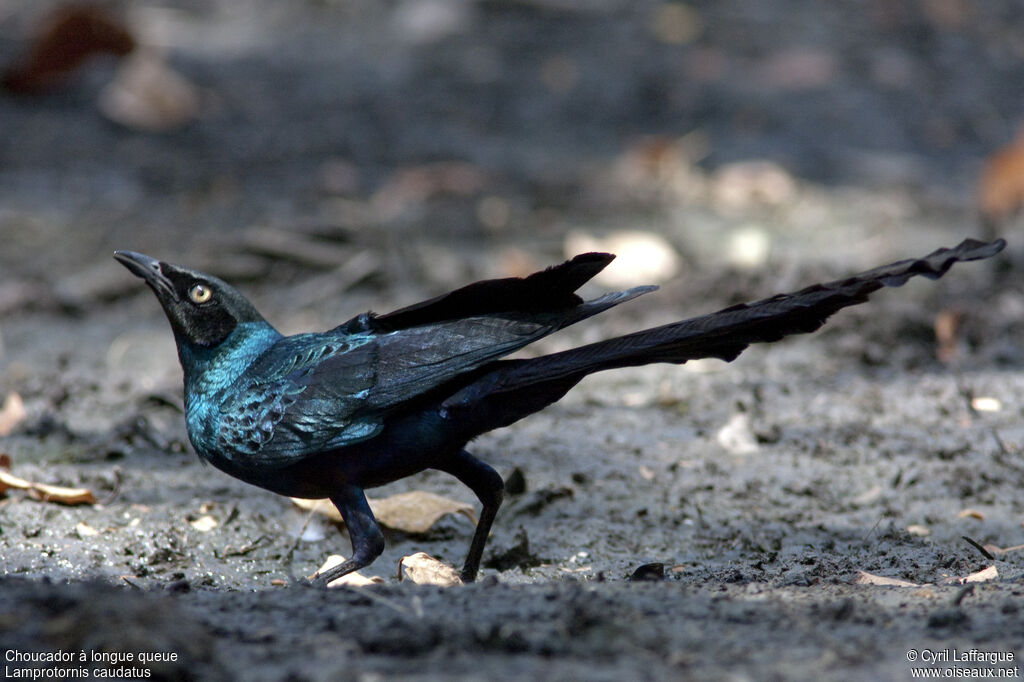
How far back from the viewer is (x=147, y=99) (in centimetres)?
901

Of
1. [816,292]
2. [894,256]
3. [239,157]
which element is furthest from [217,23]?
[816,292]

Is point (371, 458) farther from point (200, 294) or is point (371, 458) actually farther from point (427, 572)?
point (200, 294)

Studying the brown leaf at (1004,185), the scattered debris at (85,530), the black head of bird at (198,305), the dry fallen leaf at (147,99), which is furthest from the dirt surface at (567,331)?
the black head of bird at (198,305)

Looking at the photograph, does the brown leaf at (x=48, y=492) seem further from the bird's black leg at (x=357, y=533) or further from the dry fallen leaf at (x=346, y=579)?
the bird's black leg at (x=357, y=533)

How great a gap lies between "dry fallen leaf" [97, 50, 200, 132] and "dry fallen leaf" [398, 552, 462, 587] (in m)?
6.43

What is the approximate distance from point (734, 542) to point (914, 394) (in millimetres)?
1773

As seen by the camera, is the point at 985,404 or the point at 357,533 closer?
the point at 357,533

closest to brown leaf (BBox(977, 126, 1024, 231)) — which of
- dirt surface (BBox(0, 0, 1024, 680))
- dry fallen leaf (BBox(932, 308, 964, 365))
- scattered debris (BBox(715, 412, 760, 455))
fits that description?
dirt surface (BBox(0, 0, 1024, 680))

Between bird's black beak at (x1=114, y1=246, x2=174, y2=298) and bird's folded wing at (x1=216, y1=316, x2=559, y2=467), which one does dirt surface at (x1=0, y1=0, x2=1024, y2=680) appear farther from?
bird's black beak at (x1=114, y1=246, x2=174, y2=298)

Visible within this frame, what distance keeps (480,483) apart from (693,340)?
966mm

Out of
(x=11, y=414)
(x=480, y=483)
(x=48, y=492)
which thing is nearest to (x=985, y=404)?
(x=480, y=483)

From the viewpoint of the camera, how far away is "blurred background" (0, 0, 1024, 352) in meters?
7.07

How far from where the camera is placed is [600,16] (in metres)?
11.2

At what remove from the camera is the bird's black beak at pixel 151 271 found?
3.70 metres
